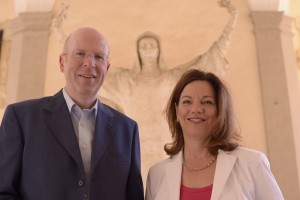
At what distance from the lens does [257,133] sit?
16.3ft

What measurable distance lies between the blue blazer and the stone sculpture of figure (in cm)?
222

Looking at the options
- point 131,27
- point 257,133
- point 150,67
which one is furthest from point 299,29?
point 150,67

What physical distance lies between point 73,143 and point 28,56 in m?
3.96

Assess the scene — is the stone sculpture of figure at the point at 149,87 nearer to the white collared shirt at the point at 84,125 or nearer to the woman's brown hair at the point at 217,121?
the woman's brown hair at the point at 217,121

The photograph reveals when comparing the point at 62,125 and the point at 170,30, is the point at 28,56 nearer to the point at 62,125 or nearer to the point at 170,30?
the point at 170,30

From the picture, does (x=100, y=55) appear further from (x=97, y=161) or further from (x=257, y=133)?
(x=257, y=133)

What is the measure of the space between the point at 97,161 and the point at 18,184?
1.15 ft

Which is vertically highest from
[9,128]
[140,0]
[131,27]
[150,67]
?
[140,0]

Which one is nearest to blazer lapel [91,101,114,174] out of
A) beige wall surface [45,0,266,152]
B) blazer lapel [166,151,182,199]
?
blazer lapel [166,151,182,199]

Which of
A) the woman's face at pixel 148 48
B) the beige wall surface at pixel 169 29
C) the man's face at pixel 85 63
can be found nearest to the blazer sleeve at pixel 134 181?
the man's face at pixel 85 63

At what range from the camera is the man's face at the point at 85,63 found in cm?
177

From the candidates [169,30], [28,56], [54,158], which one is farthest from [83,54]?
[169,30]

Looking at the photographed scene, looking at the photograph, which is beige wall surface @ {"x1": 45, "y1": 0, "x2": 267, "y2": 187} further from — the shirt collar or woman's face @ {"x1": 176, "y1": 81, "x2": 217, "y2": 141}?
the shirt collar

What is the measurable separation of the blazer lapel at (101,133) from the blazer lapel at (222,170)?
0.54 m
